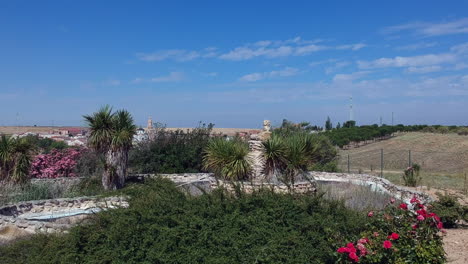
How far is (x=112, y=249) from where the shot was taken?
577 cm

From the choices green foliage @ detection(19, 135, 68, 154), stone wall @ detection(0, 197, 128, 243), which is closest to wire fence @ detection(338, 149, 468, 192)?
green foliage @ detection(19, 135, 68, 154)

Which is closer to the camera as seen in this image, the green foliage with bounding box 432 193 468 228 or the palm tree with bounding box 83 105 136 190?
the green foliage with bounding box 432 193 468 228

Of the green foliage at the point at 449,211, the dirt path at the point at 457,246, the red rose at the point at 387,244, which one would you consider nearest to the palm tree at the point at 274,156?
the green foliage at the point at 449,211

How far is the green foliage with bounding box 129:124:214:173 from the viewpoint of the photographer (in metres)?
18.1

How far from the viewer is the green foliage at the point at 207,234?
5.61 metres

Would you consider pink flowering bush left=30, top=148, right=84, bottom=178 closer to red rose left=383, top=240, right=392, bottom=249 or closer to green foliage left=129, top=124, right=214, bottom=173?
green foliage left=129, top=124, right=214, bottom=173

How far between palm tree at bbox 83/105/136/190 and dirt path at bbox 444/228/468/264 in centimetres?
1036

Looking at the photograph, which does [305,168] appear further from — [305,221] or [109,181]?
[109,181]

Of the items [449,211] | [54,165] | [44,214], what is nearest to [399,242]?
[449,211]

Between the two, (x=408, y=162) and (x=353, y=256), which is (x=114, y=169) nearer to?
(x=353, y=256)

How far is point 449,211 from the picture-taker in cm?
887

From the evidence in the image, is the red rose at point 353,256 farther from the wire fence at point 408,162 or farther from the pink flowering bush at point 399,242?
the wire fence at point 408,162

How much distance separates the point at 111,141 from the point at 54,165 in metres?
5.36

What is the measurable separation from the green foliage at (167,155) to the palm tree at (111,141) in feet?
13.0
